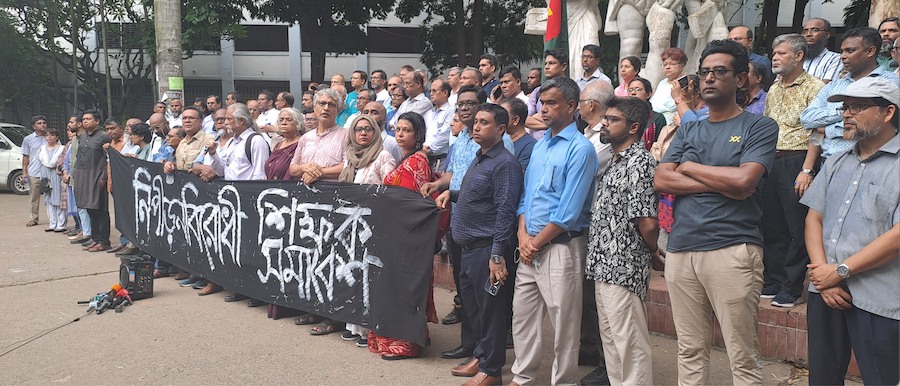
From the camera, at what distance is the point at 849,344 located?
9.62 ft

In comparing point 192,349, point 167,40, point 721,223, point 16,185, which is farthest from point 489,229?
point 16,185

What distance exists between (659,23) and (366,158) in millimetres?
4889

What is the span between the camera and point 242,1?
20.0 metres

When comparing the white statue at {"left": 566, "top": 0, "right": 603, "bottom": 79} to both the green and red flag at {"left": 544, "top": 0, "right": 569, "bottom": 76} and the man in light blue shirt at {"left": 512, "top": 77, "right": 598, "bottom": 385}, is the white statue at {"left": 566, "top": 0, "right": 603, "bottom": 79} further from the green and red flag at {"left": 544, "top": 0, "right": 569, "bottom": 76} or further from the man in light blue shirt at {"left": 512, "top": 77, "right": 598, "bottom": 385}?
the man in light blue shirt at {"left": 512, "top": 77, "right": 598, "bottom": 385}

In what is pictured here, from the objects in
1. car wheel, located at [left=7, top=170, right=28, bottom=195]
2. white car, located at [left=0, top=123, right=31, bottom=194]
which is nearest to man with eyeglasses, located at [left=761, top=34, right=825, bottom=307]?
white car, located at [left=0, top=123, right=31, bottom=194]

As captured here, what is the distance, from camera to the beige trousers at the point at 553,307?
383 centimetres

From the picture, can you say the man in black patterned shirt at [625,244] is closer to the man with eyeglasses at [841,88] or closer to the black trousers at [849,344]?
the black trousers at [849,344]

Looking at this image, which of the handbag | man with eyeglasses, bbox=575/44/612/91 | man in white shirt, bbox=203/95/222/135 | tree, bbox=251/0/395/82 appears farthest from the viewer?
tree, bbox=251/0/395/82

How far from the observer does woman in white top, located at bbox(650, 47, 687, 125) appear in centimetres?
600

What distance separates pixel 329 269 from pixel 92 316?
247 centimetres

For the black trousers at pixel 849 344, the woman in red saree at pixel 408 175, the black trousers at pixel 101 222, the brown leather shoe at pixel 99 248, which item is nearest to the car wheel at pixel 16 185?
the black trousers at pixel 101 222

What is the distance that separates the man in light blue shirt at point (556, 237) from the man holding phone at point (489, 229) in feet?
0.39

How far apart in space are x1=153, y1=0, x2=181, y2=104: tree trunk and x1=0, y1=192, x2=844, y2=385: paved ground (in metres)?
→ 5.86

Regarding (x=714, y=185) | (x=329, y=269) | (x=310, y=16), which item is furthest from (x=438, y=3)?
(x=714, y=185)
